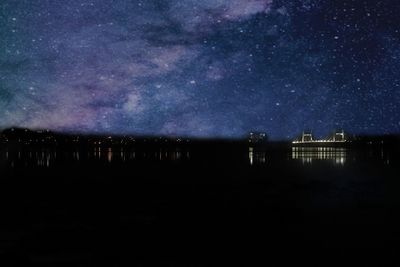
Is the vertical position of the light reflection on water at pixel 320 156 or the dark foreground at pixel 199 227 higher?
the light reflection on water at pixel 320 156

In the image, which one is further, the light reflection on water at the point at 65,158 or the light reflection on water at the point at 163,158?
the light reflection on water at the point at 163,158

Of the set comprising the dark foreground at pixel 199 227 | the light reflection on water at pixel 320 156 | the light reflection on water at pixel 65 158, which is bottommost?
the dark foreground at pixel 199 227

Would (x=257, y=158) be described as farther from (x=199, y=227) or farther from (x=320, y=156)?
(x=199, y=227)

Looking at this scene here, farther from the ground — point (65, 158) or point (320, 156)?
point (65, 158)

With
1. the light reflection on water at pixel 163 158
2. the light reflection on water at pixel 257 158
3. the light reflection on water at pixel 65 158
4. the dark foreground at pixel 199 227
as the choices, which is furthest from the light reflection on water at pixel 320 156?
the dark foreground at pixel 199 227

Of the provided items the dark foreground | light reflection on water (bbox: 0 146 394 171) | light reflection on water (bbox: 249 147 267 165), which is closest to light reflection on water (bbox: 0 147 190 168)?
light reflection on water (bbox: 0 146 394 171)

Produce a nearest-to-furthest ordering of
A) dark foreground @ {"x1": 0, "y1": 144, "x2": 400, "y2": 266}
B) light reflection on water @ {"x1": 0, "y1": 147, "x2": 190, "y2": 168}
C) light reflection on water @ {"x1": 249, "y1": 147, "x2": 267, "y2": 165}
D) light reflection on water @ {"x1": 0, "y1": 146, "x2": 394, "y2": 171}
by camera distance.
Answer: dark foreground @ {"x1": 0, "y1": 144, "x2": 400, "y2": 266}, light reflection on water @ {"x1": 0, "y1": 147, "x2": 190, "y2": 168}, light reflection on water @ {"x1": 0, "y1": 146, "x2": 394, "y2": 171}, light reflection on water @ {"x1": 249, "y1": 147, "x2": 267, "y2": 165}

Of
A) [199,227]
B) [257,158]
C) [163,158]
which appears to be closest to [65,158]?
[163,158]

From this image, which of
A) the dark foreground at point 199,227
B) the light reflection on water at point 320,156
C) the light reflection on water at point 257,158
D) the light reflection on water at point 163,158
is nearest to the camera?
the dark foreground at point 199,227

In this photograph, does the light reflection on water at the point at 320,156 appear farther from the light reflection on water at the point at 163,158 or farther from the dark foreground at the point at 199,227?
the dark foreground at the point at 199,227

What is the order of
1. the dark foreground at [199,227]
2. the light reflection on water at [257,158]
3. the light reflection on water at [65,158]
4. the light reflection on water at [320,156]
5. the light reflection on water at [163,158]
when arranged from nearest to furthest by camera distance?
the dark foreground at [199,227]
the light reflection on water at [65,158]
the light reflection on water at [163,158]
the light reflection on water at [257,158]
the light reflection on water at [320,156]

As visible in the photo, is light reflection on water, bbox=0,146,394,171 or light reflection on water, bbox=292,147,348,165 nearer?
light reflection on water, bbox=0,146,394,171

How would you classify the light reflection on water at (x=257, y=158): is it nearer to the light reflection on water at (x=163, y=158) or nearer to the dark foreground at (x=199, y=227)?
the light reflection on water at (x=163, y=158)

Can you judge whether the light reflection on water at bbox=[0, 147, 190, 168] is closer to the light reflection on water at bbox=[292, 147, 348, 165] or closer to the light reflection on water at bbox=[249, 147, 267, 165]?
the light reflection on water at bbox=[249, 147, 267, 165]
